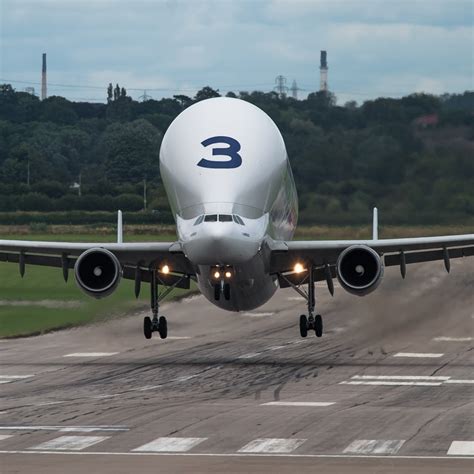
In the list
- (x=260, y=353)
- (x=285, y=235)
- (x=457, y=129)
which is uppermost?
(x=457, y=129)

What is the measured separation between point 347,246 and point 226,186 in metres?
5.03

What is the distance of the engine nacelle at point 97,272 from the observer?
137 ft

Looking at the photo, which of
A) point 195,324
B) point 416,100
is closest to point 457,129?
point 416,100

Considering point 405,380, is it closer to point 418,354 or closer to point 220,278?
point 220,278

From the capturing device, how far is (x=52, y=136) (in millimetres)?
88625

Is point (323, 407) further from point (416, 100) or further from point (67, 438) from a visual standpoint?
point (416, 100)

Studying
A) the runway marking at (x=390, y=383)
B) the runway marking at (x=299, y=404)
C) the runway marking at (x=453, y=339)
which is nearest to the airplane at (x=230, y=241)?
the runway marking at (x=390, y=383)

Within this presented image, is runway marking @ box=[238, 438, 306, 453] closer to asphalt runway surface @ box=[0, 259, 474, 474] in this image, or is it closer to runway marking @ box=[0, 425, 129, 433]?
asphalt runway surface @ box=[0, 259, 474, 474]

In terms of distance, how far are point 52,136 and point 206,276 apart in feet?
165

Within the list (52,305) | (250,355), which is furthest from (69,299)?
(250,355)

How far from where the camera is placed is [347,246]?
4216 cm

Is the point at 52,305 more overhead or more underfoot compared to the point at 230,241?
more underfoot

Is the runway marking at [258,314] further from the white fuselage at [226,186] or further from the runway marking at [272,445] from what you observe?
the runway marking at [272,445]

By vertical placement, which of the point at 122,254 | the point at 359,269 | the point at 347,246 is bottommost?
the point at 359,269
